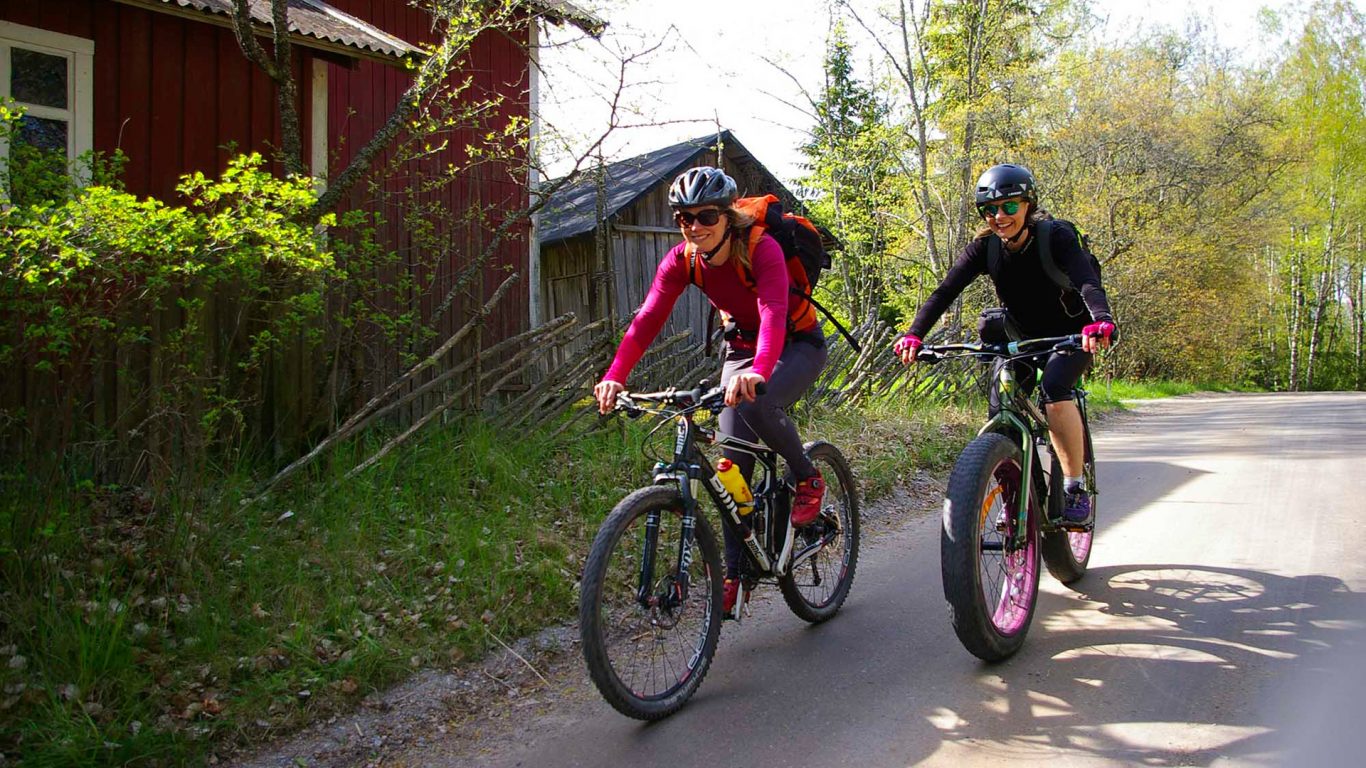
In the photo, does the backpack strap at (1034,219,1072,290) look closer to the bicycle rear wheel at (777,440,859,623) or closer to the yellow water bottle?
the bicycle rear wheel at (777,440,859,623)

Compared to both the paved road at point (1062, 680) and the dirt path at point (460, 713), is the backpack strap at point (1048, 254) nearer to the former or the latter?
the paved road at point (1062, 680)

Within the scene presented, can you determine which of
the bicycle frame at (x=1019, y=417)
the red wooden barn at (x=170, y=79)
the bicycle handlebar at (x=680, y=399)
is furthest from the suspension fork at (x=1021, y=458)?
the red wooden barn at (x=170, y=79)

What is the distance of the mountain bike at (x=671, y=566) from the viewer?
3098 mm

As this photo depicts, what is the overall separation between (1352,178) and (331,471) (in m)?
36.2

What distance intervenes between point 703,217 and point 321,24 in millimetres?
5155

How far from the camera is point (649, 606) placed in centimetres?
324

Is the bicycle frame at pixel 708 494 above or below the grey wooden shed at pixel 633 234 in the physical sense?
below

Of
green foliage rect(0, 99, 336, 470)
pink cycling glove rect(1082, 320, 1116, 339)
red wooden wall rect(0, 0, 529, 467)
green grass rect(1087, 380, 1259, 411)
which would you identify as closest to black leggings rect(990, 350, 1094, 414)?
pink cycling glove rect(1082, 320, 1116, 339)

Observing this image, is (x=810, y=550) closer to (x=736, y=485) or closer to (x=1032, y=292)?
(x=736, y=485)

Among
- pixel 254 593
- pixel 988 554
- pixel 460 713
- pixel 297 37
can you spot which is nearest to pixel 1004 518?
pixel 988 554

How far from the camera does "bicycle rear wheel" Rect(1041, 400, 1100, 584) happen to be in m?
4.41

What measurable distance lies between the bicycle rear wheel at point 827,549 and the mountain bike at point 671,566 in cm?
15

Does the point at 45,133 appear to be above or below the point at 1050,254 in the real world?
above

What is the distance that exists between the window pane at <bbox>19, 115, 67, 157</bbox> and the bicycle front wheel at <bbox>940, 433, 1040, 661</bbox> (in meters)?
6.71
